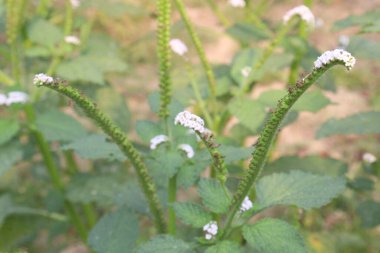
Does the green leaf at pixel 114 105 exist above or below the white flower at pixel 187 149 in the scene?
above

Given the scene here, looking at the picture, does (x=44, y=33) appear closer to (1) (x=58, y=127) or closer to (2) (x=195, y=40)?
(1) (x=58, y=127)

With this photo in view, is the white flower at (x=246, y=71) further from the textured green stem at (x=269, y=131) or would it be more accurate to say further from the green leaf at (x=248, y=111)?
the textured green stem at (x=269, y=131)

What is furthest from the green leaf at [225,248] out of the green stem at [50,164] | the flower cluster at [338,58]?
the green stem at [50,164]

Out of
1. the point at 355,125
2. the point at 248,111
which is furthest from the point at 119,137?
the point at 355,125

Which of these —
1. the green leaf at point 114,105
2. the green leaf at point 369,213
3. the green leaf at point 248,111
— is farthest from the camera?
the green leaf at point 114,105

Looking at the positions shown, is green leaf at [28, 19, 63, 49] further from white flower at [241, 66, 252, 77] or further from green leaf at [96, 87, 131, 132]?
white flower at [241, 66, 252, 77]

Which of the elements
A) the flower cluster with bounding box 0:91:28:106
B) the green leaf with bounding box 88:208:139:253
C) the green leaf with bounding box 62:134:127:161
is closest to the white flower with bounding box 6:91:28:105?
the flower cluster with bounding box 0:91:28:106

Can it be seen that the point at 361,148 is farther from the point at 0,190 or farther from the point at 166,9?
the point at 166,9
